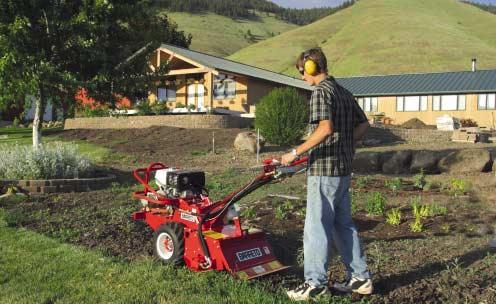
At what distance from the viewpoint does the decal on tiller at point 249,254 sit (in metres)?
4.77

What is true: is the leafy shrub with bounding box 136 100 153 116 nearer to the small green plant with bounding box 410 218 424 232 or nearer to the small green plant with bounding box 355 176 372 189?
the small green plant with bounding box 355 176 372 189

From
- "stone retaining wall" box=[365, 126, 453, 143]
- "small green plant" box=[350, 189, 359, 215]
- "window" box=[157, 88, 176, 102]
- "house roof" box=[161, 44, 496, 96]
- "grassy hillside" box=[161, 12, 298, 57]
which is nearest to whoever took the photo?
"small green plant" box=[350, 189, 359, 215]

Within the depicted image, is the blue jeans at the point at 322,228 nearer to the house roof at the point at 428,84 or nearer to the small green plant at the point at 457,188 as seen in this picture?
the small green plant at the point at 457,188

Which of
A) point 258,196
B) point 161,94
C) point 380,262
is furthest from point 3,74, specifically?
point 161,94

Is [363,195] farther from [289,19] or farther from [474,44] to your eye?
[289,19]

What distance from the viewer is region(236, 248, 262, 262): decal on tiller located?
4773 millimetres

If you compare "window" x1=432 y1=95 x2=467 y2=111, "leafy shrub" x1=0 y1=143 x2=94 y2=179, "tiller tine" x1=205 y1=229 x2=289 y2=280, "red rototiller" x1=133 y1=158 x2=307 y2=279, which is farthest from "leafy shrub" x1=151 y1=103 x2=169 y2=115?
"tiller tine" x1=205 y1=229 x2=289 y2=280

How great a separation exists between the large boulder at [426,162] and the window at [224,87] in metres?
22.0

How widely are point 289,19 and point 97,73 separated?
187570 millimetres

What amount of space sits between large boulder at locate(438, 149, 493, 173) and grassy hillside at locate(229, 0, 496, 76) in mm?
61869

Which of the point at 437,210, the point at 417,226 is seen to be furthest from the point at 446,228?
the point at 437,210

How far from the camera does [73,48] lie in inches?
466

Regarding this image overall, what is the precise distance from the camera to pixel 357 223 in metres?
6.67

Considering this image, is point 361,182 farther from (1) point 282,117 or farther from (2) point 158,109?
(2) point 158,109
